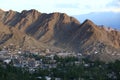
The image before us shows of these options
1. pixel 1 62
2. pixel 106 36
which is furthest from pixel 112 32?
pixel 1 62

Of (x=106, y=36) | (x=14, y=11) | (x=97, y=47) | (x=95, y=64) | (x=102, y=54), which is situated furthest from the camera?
(x=14, y=11)

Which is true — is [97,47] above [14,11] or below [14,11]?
below

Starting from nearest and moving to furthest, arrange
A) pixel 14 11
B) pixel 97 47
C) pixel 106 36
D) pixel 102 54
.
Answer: pixel 102 54 → pixel 97 47 → pixel 106 36 → pixel 14 11

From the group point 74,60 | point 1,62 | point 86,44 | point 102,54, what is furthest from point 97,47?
point 1,62

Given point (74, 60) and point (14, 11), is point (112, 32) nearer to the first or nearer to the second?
point (14, 11)

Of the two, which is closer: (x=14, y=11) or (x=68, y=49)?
(x=68, y=49)

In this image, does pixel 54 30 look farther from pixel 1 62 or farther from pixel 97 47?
pixel 1 62
